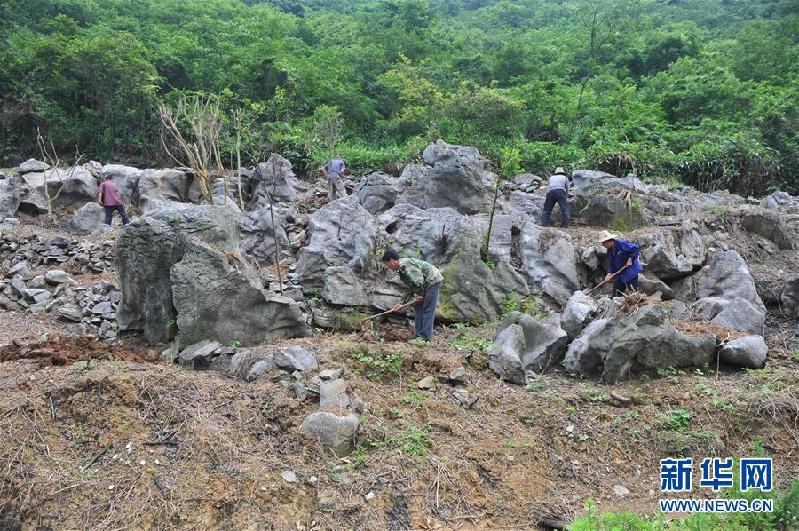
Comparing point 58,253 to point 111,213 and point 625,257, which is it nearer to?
point 111,213

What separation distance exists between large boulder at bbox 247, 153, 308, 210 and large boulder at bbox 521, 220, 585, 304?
5532 mm

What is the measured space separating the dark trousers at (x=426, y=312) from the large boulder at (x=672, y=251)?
3857 millimetres

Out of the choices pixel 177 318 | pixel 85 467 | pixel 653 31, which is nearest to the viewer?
pixel 85 467

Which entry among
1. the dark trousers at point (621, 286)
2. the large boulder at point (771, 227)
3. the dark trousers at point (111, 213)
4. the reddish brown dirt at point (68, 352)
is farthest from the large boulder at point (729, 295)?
the dark trousers at point (111, 213)

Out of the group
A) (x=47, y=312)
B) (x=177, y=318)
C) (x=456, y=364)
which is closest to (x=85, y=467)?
(x=177, y=318)

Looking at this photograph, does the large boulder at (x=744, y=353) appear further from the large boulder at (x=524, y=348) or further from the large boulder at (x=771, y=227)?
the large boulder at (x=771, y=227)

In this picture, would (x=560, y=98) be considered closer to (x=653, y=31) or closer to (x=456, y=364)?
(x=653, y=31)

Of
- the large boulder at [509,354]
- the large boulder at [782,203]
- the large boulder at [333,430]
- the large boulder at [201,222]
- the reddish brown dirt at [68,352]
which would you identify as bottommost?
the large boulder at [782,203]

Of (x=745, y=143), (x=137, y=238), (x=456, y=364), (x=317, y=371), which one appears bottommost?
(x=745, y=143)

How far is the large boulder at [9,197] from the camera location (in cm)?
1202

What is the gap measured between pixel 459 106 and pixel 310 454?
38.4 feet

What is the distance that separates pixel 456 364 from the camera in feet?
20.1

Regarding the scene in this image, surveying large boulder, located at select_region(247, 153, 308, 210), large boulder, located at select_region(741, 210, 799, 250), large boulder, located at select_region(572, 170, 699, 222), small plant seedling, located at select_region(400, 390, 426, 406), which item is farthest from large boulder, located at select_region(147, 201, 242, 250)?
large boulder, located at select_region(741, 210, 799, 250)

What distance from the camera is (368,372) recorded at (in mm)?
5918
